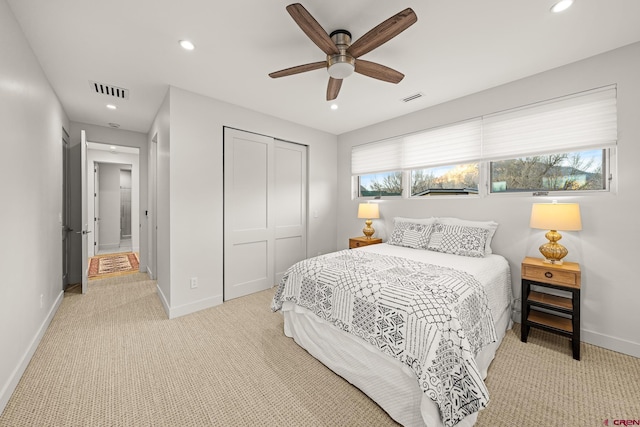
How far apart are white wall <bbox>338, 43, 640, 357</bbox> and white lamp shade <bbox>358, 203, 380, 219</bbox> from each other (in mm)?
1526

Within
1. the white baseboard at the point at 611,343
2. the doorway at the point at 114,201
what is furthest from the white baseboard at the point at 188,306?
the doorway at the point at 114,201

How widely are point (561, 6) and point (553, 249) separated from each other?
1931 millimetres

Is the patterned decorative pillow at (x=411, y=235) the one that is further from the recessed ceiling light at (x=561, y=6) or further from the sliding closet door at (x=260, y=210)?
the recessed ceiling light at (x=561, y=6)

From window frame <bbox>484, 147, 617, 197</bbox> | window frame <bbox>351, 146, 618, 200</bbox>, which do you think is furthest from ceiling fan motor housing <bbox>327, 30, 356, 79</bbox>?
window frame <bbox>484, 147, 617, 197</bbox>

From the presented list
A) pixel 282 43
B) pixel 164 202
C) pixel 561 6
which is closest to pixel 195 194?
pixel 164 202

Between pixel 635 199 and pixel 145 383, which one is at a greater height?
pixel 635 199

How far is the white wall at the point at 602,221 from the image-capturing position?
86.7 inches

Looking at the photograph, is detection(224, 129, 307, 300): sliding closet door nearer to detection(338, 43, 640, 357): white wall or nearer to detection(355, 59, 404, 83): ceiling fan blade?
detection(355, 59, 404, 83): ceiling fan blade

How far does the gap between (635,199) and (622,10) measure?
1.48 m

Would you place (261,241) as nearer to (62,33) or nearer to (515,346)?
(62,33)

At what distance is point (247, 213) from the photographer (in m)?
3.63

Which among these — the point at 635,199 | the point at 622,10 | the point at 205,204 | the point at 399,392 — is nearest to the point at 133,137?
the point at 205,204

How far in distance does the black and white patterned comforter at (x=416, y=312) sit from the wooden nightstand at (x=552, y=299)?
85 cm

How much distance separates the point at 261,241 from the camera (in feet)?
12.5
